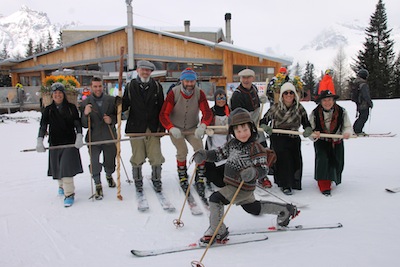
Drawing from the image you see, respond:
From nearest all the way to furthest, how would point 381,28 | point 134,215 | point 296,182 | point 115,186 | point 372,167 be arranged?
point 134,215, point 296,182, point 115,186, point 372,167, point 381,28

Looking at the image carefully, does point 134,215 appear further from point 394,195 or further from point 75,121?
point 394,195

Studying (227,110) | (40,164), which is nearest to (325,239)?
(227,110)

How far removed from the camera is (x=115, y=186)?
5.16 m

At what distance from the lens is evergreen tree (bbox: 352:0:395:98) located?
31453 mm

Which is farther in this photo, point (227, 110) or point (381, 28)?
point (381, 28)

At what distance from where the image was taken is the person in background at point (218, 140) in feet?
16.3

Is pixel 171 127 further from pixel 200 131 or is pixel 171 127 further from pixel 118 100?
pixel 118 100

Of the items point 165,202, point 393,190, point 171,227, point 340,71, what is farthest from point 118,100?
point 340,71

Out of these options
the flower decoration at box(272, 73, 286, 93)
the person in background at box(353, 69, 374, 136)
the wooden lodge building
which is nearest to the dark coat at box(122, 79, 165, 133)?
the flower decoration at box(272, 73, 286, 93)

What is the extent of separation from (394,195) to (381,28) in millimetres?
37869

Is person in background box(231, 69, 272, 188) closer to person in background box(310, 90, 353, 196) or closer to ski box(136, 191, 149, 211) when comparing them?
person in background box(310, 90, 353, 196)

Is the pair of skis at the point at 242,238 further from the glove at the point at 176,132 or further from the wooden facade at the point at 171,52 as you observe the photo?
the wooden facade at the point at 171,52

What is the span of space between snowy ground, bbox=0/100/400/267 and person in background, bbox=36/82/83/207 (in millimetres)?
401

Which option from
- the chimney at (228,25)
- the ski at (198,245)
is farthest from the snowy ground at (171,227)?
the chimney at (228,25)
